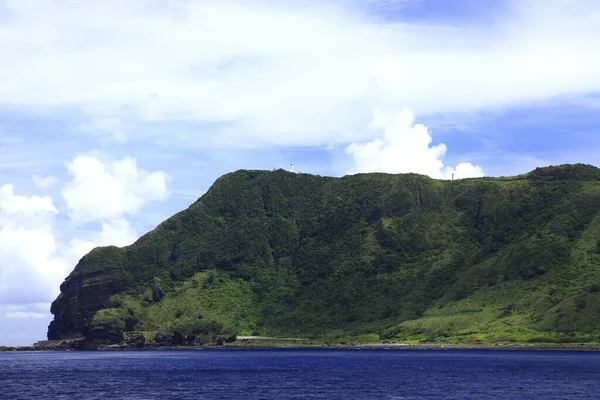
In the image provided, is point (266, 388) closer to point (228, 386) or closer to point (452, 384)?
point (228, 386)

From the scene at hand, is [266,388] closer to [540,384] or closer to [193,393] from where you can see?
[193,393]

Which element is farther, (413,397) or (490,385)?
(490,385)

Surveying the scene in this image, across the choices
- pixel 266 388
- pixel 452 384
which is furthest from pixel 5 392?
pixel 452 384

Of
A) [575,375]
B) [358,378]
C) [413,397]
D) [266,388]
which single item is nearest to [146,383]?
[266,388]

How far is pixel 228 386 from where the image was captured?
162 m

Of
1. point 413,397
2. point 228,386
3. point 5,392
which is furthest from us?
point 228,386

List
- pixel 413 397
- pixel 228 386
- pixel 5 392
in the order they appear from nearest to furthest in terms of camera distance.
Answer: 1. pixel 413 397
2. pixel 5 392
3. pixel 228 386

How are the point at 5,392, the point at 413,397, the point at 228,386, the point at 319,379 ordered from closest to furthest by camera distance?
the point at 413,397
the point at 5,392
the point at 228,386
the point at 319,379

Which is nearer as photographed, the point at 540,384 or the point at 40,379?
the point at 540,384

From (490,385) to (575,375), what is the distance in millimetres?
35218

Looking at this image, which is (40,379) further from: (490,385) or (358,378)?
(490,385)

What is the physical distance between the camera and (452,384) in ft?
532

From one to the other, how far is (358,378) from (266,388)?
103 feet

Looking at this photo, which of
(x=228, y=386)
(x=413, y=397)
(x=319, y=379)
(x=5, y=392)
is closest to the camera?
(x=413, y=397)
